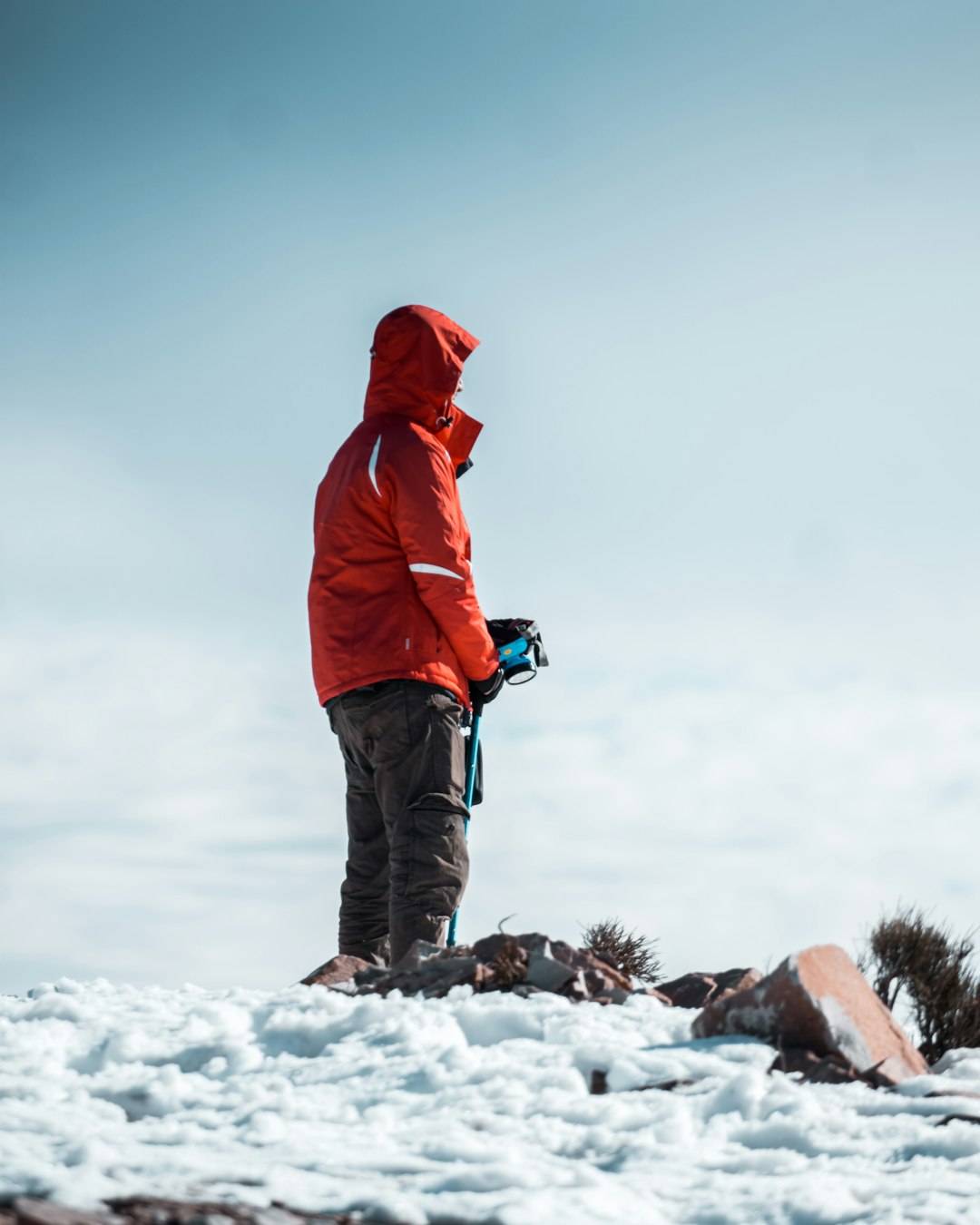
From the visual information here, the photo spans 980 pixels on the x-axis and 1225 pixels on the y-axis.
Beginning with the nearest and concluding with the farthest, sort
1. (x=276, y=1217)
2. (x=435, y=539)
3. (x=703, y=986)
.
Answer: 1. (x=276, y=1217)
2. (x=703, y=986)
3. (x=435, y=539)

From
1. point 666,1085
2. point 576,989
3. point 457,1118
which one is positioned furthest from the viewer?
point 576,989

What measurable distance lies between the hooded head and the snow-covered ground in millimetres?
2908

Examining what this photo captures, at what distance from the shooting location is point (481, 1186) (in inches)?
107

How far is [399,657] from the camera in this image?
5.43 metres

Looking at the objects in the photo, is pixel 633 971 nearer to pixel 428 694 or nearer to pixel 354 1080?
pixel 428 694

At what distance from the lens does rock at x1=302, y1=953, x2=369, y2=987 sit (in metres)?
4.80

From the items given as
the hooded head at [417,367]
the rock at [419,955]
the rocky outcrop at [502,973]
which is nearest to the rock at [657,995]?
the rocky outcrop at [502,973]

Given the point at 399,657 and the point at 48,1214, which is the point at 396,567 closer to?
the point at 399,657

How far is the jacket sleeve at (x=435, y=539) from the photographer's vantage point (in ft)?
17.7

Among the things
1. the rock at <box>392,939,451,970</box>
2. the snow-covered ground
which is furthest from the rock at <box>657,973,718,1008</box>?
the rock at <box>392,939,451,970</box>

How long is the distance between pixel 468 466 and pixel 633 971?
3101 millimetres

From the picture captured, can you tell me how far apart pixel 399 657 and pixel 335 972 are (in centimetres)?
136

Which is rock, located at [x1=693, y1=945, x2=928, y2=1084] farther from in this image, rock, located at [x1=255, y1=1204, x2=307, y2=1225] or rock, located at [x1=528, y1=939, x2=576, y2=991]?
rock, located at [x1=255, y1=1204, x2=307, y2=1225]

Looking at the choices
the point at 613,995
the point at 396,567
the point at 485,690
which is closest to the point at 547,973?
the point at 613,995
